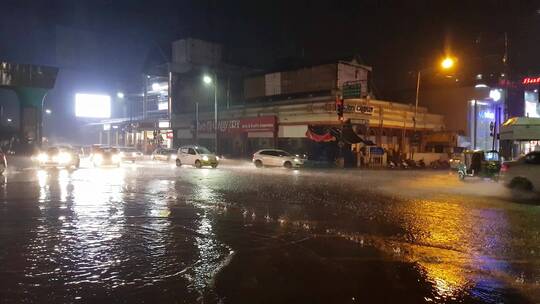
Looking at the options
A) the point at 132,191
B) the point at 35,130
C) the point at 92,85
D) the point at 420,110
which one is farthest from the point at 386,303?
the point at 92,85

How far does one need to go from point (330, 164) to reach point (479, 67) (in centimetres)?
2484

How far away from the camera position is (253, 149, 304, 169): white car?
112ft

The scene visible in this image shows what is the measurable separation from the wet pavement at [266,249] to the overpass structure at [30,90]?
1702 inches

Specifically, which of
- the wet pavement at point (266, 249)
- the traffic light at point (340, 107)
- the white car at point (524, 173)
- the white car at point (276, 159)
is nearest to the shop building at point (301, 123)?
the traffic light at point (340, 107)

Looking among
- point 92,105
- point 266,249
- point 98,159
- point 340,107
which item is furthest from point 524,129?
point 92,105

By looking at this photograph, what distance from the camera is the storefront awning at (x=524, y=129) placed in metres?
23.3

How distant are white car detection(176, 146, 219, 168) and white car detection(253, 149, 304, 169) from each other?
3.31m

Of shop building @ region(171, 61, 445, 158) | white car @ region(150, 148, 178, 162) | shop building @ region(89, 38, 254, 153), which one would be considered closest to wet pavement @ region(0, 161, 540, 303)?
shop building @ region(171, 61, 445, 158)

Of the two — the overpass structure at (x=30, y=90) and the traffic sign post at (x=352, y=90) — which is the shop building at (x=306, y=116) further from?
the overpass structure at (x=30, y=90)

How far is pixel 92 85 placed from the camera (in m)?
88.0

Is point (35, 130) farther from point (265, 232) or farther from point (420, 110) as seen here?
point (265, 232)

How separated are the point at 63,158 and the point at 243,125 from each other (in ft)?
58.7

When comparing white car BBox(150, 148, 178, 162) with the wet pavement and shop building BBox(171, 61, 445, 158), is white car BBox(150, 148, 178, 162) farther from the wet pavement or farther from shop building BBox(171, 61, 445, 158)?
the wet pavement

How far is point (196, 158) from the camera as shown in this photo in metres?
33.9
